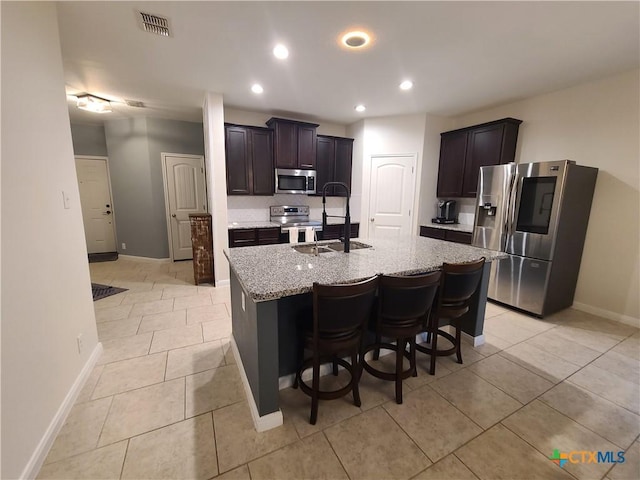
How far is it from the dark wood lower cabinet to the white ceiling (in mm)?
1853

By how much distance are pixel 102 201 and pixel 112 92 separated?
9.37 feet

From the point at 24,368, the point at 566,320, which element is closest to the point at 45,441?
the point at 24,368

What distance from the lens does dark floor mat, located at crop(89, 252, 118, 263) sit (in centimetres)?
530

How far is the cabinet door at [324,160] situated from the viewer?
4821 mm

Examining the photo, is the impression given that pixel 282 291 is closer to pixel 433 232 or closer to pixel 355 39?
pixel 355 39

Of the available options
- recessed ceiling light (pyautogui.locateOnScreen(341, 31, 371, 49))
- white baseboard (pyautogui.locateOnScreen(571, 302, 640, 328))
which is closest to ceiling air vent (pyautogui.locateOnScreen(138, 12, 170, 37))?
recessed ceiling light (pyautogui.locateOnScreen(341, 31, 371, 49))

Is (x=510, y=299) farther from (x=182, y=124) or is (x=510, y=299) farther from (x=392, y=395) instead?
(x=182, y=124)

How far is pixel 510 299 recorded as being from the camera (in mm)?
3344

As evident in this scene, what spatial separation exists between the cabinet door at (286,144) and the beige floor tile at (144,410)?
3.40 m

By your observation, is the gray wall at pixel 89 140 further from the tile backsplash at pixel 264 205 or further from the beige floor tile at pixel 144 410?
the beige floor tile at pixel 144 410

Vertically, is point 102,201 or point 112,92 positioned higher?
point 112,92

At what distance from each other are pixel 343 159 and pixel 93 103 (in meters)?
3.84

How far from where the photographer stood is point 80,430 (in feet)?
5.25

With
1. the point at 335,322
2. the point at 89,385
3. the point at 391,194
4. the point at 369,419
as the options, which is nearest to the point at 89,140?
the point at 89,385
